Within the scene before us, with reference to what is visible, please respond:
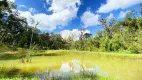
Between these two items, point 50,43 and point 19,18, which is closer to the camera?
point 19,18

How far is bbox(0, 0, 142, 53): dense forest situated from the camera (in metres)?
42.2

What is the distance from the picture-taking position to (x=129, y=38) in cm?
4659

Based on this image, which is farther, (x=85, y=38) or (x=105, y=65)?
(x=85, y=38)

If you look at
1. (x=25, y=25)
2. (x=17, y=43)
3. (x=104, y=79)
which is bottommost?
(x=104, y=79)

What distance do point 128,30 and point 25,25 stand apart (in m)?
27.5

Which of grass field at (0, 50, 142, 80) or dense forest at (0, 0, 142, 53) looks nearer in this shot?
grass field at (0, 50, 142, 80)

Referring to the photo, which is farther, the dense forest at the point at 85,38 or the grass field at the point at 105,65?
the dense forest at the point at 85,38

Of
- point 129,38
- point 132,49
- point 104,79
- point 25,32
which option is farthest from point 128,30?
point 104,79

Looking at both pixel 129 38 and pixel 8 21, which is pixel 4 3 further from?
pixel 129 38

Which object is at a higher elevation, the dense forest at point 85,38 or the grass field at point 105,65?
the dense forest at point 85,38

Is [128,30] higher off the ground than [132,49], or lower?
higher

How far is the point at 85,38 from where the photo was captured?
5784 cm

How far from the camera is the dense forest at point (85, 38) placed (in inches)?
1661

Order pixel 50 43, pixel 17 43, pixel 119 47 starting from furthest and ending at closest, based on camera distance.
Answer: pixel 50 43 < pixel 17 43 < pixel 119 47
